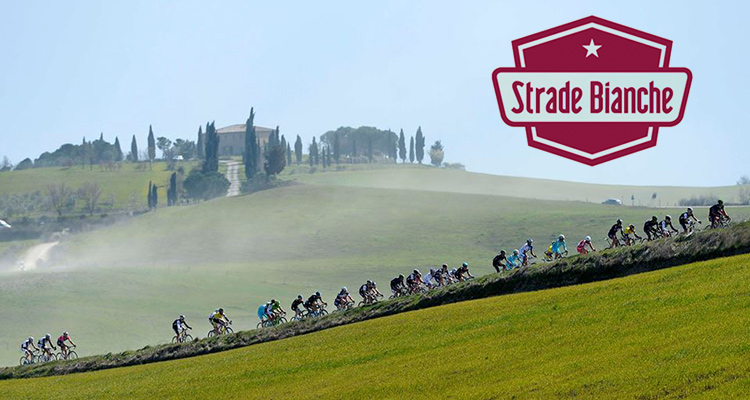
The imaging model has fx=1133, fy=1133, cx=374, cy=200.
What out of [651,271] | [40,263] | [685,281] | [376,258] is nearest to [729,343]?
[685,281]

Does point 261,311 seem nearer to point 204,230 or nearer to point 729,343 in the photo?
point 729,343

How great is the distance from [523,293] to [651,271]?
502 centimetres

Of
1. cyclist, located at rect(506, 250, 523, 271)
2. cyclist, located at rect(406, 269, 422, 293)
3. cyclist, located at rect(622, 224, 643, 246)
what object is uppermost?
cyclist, located at rect(622, 224, 643, 246)

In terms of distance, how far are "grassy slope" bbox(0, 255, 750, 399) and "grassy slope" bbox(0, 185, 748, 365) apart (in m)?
43.3

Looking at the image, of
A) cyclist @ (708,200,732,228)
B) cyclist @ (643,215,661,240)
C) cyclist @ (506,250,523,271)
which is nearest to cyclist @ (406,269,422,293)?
cyclist @ (506,250,523,271)

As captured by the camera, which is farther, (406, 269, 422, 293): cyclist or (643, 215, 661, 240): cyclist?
(406, 269, 422, 293): cyclist

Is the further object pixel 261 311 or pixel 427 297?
pixel 261 311

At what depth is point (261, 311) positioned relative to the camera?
57.1m

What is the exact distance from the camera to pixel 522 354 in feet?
94.3

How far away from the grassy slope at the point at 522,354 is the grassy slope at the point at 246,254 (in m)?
43.3

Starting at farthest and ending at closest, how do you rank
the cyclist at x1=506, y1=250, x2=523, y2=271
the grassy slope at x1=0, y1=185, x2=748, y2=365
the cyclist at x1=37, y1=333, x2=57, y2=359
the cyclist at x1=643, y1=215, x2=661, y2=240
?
Answer: the grassy slope at x1=0, y1=185, x2=748, y2=365, the cyclist at x1=37, y1=333, x2=57, y2=359, the cyclist at x1=506, y1=250, x2=523, y2=271, the cyclist at x1=643, y1=215, x2=661, y2=240

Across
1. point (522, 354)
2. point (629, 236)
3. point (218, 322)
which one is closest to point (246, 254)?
point (218, 322)

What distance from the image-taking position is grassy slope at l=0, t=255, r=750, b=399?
23422 millimetres

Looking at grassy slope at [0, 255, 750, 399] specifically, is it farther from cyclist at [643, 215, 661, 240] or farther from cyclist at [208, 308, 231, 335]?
cyclist at [643, 215, 661, 240]
